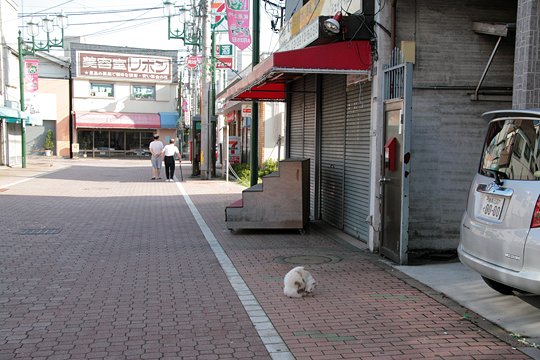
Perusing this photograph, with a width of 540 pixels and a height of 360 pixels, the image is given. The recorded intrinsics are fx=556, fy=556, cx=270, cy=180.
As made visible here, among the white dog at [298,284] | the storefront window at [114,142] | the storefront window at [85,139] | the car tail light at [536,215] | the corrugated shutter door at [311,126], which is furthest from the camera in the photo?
the storefront window at [114,142]

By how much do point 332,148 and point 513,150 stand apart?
577cm

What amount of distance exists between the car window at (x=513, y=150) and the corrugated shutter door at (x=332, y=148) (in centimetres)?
467

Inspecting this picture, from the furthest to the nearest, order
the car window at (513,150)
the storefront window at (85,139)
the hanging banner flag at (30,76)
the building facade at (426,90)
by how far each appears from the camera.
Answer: the storefront window at (85,139) < the hanging banner flag at (30,76) < the building facade at (426,90) < the car window at (513,150)

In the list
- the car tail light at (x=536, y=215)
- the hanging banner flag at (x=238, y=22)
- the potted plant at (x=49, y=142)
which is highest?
the hanging banner flag at (x=238, y=22)

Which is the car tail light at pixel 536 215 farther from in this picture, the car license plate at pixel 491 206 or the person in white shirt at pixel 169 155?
the person in white shirt at pixel 169 155

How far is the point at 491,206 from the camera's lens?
16.7 feet

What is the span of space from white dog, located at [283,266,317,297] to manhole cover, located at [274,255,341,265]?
1.68 m

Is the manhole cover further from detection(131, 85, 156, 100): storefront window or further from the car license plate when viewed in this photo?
detection(131, 85, 156, 100): storefront window

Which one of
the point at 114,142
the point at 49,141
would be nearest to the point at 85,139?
the point at 114,142

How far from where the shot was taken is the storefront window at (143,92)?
49375 mm

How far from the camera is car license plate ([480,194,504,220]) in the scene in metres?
4.93

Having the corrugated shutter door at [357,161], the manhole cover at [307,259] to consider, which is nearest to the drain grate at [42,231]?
the manhole cover at [307,259]

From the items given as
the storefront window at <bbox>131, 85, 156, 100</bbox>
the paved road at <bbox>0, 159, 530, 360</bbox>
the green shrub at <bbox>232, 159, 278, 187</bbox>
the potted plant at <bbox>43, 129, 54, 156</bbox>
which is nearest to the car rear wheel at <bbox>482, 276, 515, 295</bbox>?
the paved road at <bbox>0, 159, 530, 360</bbox>

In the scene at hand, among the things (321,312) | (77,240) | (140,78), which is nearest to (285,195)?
(77,240)
